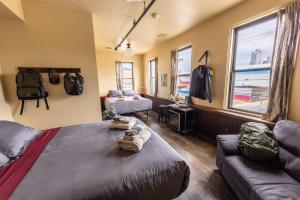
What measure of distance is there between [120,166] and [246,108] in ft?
8.27

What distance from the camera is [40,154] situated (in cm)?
133

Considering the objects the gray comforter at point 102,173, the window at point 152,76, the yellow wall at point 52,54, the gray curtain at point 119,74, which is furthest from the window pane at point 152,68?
the gray comforter at point 102,173

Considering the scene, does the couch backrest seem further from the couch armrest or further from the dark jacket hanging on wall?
the dark jacket hanging on wall

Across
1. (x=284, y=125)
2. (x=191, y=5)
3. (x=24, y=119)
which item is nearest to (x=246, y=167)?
(x=284, y=125)

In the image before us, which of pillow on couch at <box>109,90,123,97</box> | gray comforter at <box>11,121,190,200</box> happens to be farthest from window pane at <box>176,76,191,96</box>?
gray comforter at <box>11,121,190,200</box>

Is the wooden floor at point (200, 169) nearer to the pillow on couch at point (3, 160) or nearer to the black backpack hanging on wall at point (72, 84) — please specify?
the pillow on couch at point (3, 160)

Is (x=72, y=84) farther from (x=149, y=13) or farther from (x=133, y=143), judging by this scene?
(x=149, y=13)

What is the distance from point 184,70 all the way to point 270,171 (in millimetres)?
3148

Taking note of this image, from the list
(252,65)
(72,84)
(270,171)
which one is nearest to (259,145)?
(270,171)

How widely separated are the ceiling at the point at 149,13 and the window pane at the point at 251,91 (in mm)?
1302

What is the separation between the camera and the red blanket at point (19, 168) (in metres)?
0.91

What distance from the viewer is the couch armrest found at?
170 cm

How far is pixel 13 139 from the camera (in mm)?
1380

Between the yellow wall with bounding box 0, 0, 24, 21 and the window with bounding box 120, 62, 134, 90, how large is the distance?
4283 millimetres
